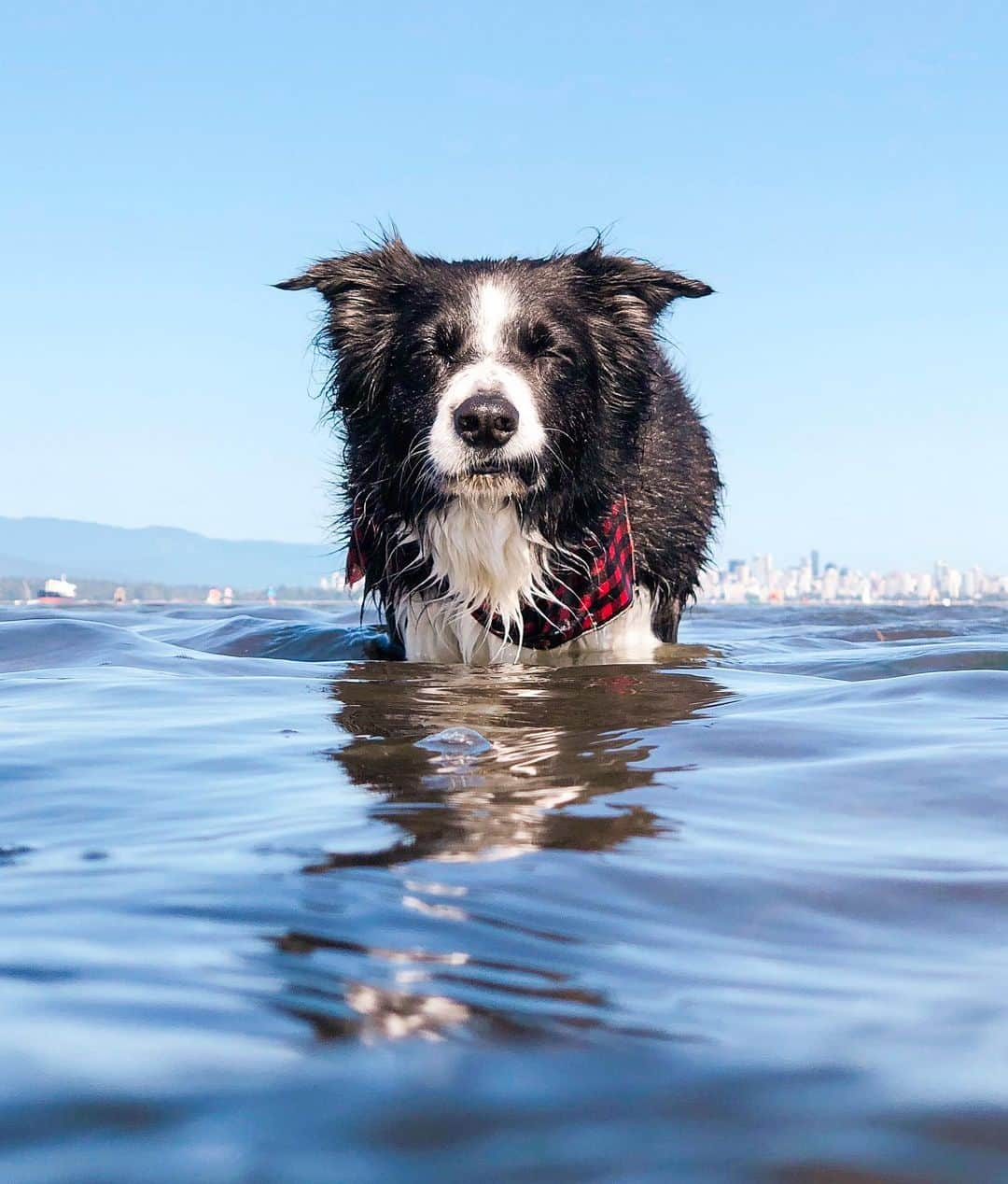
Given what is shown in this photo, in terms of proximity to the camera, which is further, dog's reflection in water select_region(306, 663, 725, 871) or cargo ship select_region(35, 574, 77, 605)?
cargo ship select_region(35, 574, 77, 605)

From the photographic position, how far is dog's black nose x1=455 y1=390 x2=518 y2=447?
5008mm

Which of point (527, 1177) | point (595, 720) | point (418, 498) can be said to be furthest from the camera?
point (418, 498)

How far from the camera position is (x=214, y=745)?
310cm

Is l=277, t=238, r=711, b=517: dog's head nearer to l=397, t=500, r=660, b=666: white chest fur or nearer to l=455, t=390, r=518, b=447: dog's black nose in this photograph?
l=455, t=390, r=518, b=447: dog's black nose

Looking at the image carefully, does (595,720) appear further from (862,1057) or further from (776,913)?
(862,1057)

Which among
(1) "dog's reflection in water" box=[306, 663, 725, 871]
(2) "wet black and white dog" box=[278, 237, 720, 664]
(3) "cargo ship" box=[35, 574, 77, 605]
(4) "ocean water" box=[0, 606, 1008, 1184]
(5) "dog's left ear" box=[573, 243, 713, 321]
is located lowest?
(4) "ocean water" box=[0, 606, 1008, 1184]

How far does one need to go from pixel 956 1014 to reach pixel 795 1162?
384mm

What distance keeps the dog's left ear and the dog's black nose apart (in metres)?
1.34

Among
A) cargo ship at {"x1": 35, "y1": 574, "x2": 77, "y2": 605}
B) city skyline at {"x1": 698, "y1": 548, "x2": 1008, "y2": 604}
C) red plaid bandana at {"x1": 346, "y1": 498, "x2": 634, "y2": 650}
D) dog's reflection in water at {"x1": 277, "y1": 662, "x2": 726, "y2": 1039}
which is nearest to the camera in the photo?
dog's reflection in water at {"x1": 277, "y1": 662, "x2": 726, "y2": 1039}

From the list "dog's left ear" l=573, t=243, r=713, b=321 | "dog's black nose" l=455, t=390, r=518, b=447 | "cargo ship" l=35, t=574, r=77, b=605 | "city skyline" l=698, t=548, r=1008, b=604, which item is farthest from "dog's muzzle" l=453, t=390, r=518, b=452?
"city skyline" l=698, t=548, r=1008, b=604

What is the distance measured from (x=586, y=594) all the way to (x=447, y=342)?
4.69 ft

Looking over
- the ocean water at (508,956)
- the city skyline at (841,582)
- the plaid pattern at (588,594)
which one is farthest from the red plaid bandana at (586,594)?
the city skyline at (841,582)

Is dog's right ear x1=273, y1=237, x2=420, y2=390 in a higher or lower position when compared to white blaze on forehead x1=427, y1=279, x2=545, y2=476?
higher

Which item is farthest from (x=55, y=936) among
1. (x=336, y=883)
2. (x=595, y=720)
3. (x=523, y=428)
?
(x=523, y=428)
